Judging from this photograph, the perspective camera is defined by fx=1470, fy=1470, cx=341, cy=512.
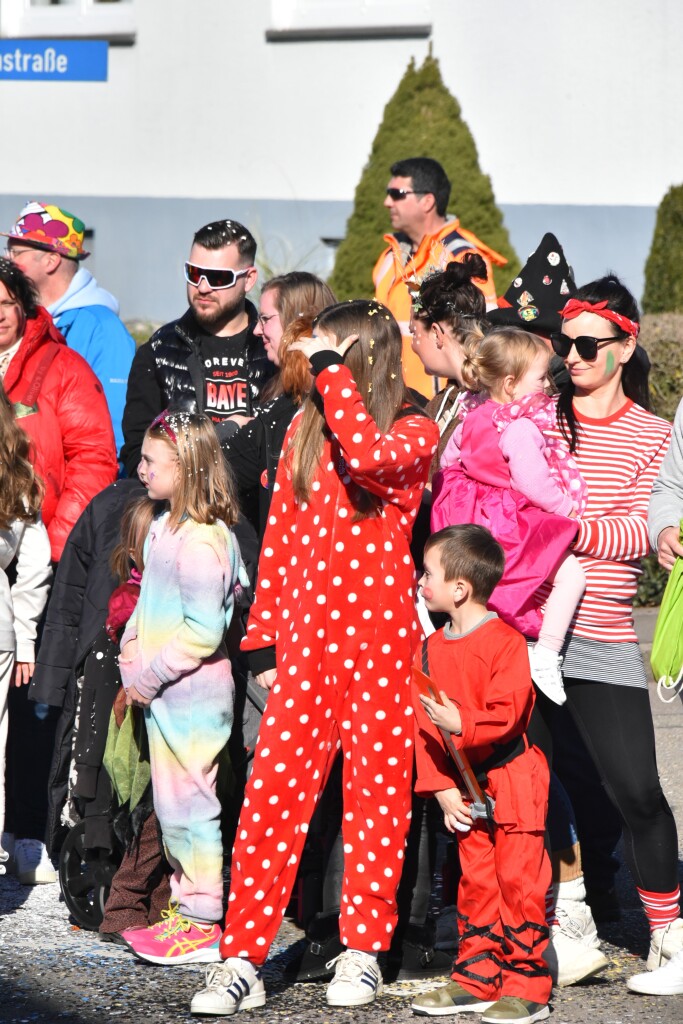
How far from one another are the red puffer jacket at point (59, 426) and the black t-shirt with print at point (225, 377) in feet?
1.44

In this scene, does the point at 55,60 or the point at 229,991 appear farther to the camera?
the point at 55,60

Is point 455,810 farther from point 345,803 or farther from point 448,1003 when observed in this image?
point 448,1003

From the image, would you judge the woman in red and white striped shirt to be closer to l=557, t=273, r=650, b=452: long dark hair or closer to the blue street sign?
l=557, t=273, r=650, b=452: long dark hair

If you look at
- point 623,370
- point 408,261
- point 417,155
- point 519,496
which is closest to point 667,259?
point 417,155

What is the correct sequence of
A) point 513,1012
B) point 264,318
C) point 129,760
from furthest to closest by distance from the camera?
1. point 264,318
2. point 129,760
3. point 513,1012

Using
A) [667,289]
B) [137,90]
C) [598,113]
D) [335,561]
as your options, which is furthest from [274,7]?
[335,561]

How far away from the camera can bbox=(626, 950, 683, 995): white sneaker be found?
13.7 feet

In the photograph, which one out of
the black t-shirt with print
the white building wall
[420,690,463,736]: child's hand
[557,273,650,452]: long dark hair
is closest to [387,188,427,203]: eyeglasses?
the black t-shirt with print

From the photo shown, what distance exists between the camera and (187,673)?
4469 mm

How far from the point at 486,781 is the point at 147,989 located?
118cm

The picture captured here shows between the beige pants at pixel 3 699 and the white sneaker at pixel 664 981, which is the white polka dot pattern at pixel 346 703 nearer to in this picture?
the white sneaker at pixel 664 981

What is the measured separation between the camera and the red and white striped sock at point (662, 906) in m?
4.23

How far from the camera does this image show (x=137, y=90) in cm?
1367

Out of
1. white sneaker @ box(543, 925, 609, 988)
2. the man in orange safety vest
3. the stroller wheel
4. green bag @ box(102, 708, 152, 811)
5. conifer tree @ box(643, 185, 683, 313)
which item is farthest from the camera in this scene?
conifer tree @ box(643, 185, 683, 313)
